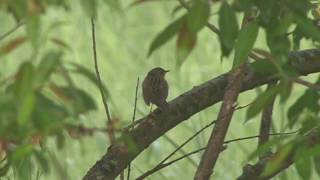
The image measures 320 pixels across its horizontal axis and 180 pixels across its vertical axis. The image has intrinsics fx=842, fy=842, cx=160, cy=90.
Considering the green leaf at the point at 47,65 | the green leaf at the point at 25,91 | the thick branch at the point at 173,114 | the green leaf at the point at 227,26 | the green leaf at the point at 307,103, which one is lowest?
the green leaf at the point at 25,91

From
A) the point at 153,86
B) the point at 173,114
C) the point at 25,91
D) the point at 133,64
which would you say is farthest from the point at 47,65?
the point at 133,64

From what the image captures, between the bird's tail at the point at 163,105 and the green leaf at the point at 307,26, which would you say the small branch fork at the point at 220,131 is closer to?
the bird's tail at the point at 163,105

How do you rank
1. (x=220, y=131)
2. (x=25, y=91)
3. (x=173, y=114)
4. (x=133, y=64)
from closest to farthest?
(x=25, y=91) < (x=220, y=131) < (x=173, y=114) < (x=133, y=64)

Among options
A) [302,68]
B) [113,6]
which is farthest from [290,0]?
[302,68]

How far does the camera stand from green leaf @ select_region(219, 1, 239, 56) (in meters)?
0.86

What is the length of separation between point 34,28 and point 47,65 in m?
0.04

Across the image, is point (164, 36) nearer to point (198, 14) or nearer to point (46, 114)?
point (198, 14)

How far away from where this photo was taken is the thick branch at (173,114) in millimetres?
1366

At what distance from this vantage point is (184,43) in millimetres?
864

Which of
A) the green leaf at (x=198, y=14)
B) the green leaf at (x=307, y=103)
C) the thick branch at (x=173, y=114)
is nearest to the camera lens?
the green leaf at (x=198, y=14)

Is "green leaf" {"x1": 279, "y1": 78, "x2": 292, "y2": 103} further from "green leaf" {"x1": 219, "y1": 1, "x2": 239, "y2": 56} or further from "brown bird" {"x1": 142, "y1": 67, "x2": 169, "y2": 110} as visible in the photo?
"brown bird" {"x1": 142, "y1": 67, "x2": 169, "y2": 110}

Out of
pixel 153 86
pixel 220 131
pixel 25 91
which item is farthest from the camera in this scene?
pixel 153 86

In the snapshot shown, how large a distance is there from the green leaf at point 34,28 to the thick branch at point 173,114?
0.63m

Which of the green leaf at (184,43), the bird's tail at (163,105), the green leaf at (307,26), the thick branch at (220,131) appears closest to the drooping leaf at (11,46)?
the green leaf at (184,43)
